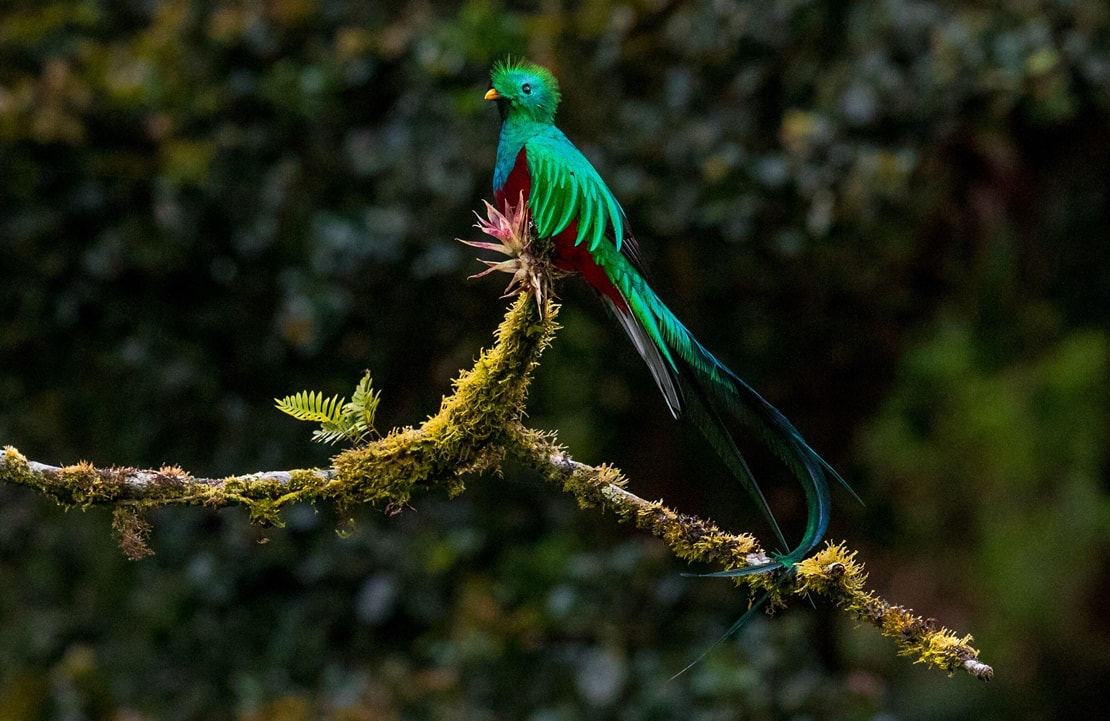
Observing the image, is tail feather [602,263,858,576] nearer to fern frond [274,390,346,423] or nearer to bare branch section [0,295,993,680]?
bare branch section [0,295,993,680]

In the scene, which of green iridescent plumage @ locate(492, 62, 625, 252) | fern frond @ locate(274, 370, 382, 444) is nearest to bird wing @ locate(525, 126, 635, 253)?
green iridescent plumage @ locate(492, 62, 625, 252)

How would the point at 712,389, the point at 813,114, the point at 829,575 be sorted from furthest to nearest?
the point at 813,114 → the point at 712,389 → the point at 829,575

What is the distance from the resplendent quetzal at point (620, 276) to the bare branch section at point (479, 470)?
7cm

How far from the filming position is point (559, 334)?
360 cm

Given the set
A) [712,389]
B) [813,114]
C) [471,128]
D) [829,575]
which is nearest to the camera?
[829,575]

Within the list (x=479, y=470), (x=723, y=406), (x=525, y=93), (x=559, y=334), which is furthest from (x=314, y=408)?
(x=559, y=334)

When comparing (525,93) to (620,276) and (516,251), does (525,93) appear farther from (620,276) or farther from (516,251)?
(516,251)

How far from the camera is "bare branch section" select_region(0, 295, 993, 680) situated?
149 centimetres

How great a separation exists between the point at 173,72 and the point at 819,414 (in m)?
2.44

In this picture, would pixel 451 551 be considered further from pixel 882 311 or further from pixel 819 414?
pixel 882 311

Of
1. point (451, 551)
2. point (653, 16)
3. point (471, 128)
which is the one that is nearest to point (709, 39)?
point (653, 16)

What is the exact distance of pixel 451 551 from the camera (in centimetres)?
352

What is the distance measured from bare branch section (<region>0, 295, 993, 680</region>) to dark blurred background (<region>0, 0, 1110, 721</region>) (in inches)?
64.4

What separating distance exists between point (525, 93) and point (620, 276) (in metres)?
A: 0.48
